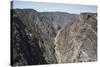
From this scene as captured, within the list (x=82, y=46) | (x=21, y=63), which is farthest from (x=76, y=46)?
(x=21, y=63)

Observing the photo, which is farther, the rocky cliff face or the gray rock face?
the gray rock face

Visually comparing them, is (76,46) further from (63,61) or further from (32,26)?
(32,26)

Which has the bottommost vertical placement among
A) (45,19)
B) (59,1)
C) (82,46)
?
(82,46)

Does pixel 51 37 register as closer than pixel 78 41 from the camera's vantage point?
Yes

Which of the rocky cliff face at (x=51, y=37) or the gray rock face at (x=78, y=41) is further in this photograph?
the gray rock face at (x=78, y=41)
